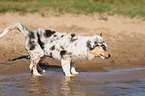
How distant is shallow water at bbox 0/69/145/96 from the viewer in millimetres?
6090

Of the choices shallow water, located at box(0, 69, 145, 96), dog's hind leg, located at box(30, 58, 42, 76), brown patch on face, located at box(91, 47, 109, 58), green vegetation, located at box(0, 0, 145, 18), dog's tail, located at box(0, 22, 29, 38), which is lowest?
shallow water, located at box(0, 69, 145, 96)

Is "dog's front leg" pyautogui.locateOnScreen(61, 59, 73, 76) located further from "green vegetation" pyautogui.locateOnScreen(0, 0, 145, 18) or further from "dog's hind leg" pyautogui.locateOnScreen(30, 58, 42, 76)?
→ "green vegetation" pyautogui.locateOnScreen(0, 0, 145, 18)

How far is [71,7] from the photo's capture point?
15547 mm

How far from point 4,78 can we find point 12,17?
6242 millimetres

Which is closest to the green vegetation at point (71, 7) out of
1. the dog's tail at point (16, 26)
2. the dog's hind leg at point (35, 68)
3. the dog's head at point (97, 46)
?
the dog's tail at point (16, 26)

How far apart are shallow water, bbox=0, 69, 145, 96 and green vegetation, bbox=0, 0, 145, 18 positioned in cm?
704

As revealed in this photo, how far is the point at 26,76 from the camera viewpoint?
25.6 ft

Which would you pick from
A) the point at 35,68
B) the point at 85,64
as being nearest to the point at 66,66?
the point at 35,68

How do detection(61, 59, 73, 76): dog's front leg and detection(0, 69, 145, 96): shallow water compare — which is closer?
detection(0, 69, 145, 96): shallow water

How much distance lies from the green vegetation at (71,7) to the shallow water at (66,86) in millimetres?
7039

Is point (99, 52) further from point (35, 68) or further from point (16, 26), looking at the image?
point (16, 26)

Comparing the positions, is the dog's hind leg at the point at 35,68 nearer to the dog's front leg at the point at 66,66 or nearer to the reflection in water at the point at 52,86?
the reflection in water at the point at 52,86

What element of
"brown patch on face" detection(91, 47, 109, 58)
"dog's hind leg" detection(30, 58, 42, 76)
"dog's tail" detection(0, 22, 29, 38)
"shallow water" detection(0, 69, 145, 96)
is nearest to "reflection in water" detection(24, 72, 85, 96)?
"shallow water" detection(0, 69, 145, 96)

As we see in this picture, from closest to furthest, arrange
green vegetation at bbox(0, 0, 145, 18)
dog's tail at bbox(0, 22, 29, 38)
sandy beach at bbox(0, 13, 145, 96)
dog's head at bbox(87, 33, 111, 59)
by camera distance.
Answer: sandy beach at bbox(0, 13, 145, 96) → dog's head at bbox(87, 33, 111, 59) → dog's tail at bbox(0, 22, 29, 38) → green vegetation at bbox(0, 0, 145, 18)
